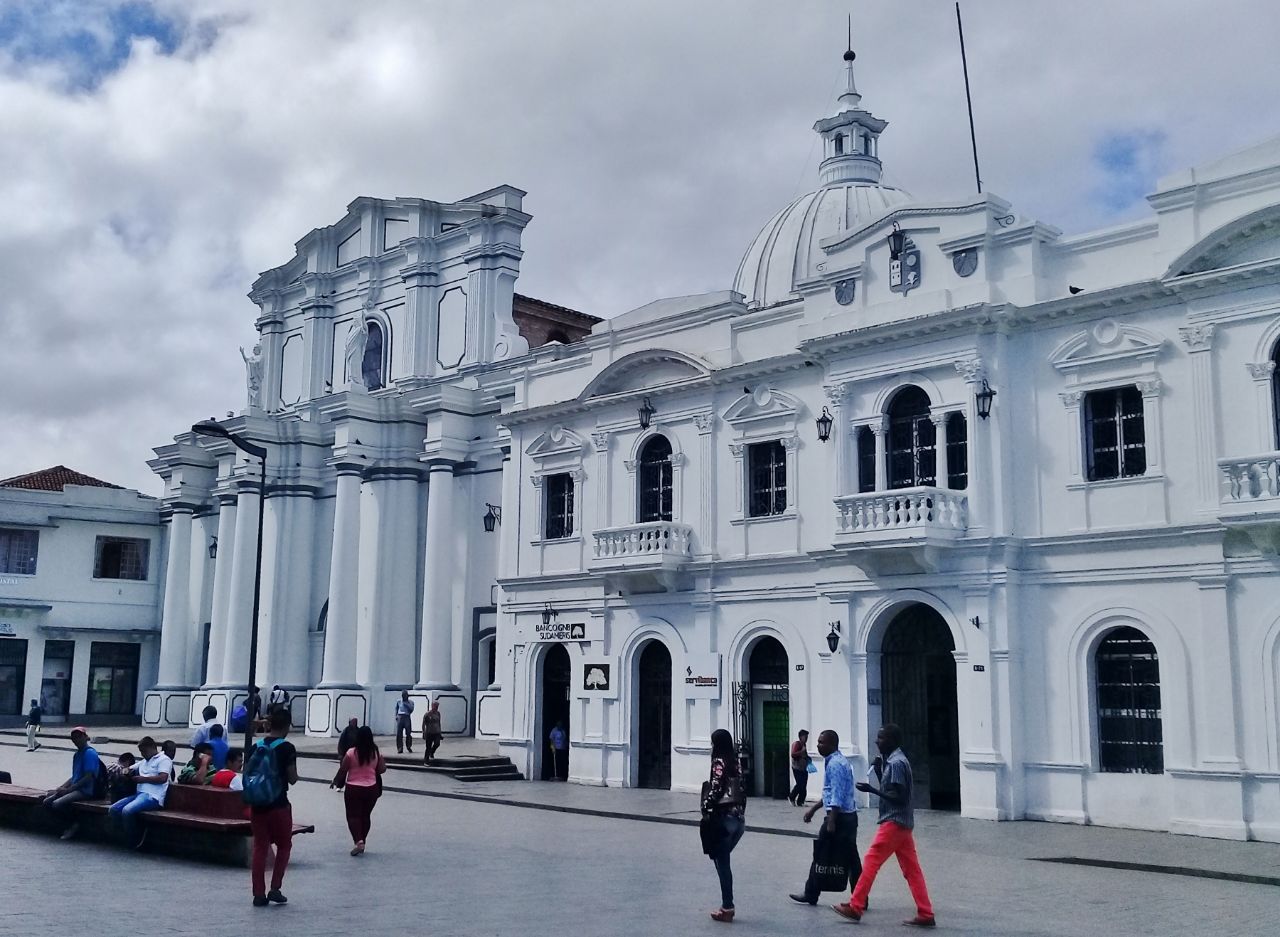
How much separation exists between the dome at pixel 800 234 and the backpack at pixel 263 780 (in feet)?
78.6

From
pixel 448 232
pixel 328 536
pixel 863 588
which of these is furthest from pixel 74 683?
pixel 863 588

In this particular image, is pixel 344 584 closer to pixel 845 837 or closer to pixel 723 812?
pixel 845 837

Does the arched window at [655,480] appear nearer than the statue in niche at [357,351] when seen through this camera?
Yes

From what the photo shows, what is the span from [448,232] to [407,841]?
25.4 metres

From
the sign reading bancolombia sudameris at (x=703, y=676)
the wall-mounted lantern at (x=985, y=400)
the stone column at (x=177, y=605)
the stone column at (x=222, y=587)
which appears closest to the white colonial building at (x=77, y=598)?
the stone column at (x=177, y=605)

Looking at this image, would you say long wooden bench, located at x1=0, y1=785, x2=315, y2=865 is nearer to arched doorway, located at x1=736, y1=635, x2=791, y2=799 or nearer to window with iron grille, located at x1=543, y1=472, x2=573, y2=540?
arched doorway, located at x1=736, y1=635, x2=791, y2=799

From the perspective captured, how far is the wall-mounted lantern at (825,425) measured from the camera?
2398 cm

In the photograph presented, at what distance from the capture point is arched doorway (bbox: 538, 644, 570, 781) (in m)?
28.8

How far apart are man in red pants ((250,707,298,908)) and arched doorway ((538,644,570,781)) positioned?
55.7ft

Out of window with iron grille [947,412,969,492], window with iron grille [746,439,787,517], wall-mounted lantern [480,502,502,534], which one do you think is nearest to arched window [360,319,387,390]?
wall-mounted lantern [480,502,502,534]

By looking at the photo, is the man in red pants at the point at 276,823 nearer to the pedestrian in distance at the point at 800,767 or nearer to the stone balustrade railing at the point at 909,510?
the stone balustrade railing at the point at 909,510

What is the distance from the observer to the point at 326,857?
15.1 m

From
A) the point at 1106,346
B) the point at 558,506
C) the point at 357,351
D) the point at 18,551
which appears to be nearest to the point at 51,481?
the point at 18,551

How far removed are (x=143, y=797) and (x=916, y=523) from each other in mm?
12348
